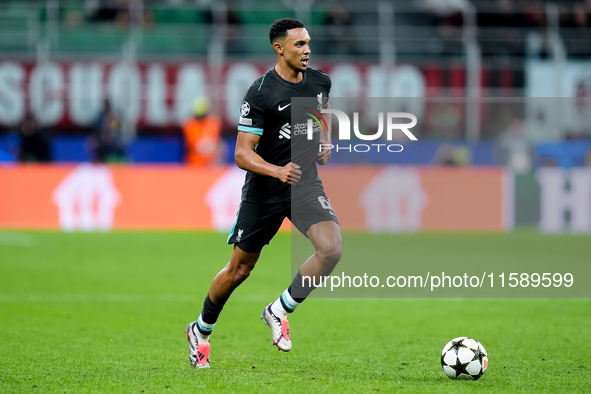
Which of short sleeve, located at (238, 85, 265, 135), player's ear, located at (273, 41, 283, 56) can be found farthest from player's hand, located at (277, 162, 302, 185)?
player's ear, located at (273, 41, 283, 56)

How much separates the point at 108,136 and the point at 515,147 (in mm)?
8367

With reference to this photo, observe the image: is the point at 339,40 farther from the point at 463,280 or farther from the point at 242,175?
the point at 463,280

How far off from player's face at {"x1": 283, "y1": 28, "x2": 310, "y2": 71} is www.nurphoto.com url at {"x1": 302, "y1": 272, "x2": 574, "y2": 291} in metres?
5.53

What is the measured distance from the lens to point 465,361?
637 centimetres

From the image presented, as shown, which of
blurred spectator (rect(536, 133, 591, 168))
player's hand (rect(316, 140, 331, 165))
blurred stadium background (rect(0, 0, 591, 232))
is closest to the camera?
player's hand (rect(316, 140, 331, 165))

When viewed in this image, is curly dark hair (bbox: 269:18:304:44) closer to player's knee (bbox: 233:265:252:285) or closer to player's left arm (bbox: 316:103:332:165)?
player's left arm (bbox: 316:103:332:165)

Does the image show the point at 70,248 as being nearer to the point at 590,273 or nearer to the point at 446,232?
the point at 446,232

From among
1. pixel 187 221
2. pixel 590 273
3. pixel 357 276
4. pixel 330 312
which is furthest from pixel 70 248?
pixel 590 273

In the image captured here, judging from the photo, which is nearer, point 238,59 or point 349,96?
point 349,96

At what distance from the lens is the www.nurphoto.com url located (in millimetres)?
12523

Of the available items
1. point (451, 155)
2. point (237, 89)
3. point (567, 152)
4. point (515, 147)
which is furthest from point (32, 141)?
point (567, 152)

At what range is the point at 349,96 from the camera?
19.0 meters

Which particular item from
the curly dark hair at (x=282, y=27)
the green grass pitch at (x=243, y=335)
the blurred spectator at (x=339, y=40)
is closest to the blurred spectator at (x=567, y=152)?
the blurred spectator at (x=339, y=40)

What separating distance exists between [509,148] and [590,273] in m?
6.35
